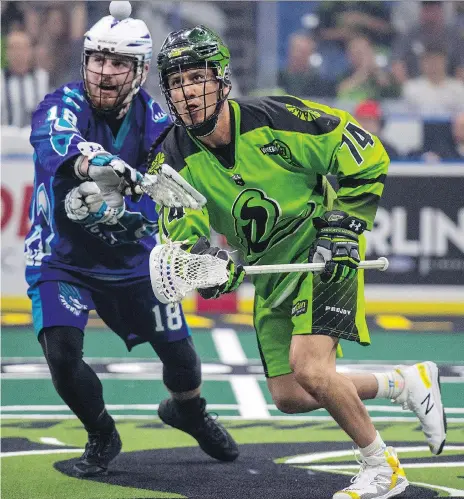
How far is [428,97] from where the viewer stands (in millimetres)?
10945

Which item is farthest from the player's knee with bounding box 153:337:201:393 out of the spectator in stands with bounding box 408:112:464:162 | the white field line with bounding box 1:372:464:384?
the spectator in stands with bounding box 408:112:464:162

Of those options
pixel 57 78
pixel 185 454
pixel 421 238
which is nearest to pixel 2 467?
pixel 185 454

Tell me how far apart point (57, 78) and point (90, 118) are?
6133mm

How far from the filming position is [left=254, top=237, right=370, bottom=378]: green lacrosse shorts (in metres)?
4.22

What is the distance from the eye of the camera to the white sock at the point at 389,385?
4613 millimetres

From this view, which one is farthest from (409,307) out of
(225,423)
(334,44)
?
(225,423)

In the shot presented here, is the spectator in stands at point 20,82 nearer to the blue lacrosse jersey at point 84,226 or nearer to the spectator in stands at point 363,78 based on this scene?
the spectator in stands at point 363,78

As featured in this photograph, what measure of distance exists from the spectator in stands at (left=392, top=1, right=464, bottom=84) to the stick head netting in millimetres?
7384

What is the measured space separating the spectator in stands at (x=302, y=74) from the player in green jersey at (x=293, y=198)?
653 cm

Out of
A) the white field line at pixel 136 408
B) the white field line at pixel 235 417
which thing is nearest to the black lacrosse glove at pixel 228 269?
the white field line at pixel 235 417

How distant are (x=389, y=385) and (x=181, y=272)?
3.73ft

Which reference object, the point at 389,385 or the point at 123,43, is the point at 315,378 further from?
the point at 123,43

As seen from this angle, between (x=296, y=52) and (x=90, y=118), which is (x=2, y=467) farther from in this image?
(x=296, y=52)

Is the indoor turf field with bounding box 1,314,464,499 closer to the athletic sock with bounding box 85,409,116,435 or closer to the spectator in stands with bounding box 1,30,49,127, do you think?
the athletic sock with bounding box 85,409,116,435
